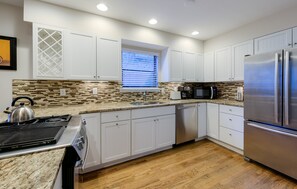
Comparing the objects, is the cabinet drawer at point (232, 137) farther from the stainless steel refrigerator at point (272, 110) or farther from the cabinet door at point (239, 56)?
the cabinet door at point (239, 56)

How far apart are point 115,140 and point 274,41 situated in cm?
299

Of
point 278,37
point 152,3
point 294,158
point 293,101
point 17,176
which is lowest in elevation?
point 294,158

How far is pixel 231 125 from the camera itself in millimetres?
2697

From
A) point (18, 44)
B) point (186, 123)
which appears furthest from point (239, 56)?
point (18, 44)

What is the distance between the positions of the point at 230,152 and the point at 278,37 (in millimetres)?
2083

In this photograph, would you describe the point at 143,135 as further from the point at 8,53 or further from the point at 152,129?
the point at 8,53

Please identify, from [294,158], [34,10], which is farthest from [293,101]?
[34,10]

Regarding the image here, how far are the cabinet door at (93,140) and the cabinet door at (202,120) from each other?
2.08 meters

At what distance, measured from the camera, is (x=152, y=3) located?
2.12m

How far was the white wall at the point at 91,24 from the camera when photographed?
199 centimetres

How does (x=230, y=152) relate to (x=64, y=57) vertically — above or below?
below

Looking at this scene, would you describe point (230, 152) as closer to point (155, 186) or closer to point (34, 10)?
point (155, 186)

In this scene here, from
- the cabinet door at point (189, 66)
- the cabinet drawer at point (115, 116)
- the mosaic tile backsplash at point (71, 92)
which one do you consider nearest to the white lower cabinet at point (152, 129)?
the cabinet drawer at point (115, 116)

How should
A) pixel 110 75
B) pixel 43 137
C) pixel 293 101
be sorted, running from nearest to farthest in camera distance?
pixel 43 137 → pixel 293 101 → pixel 110 75
